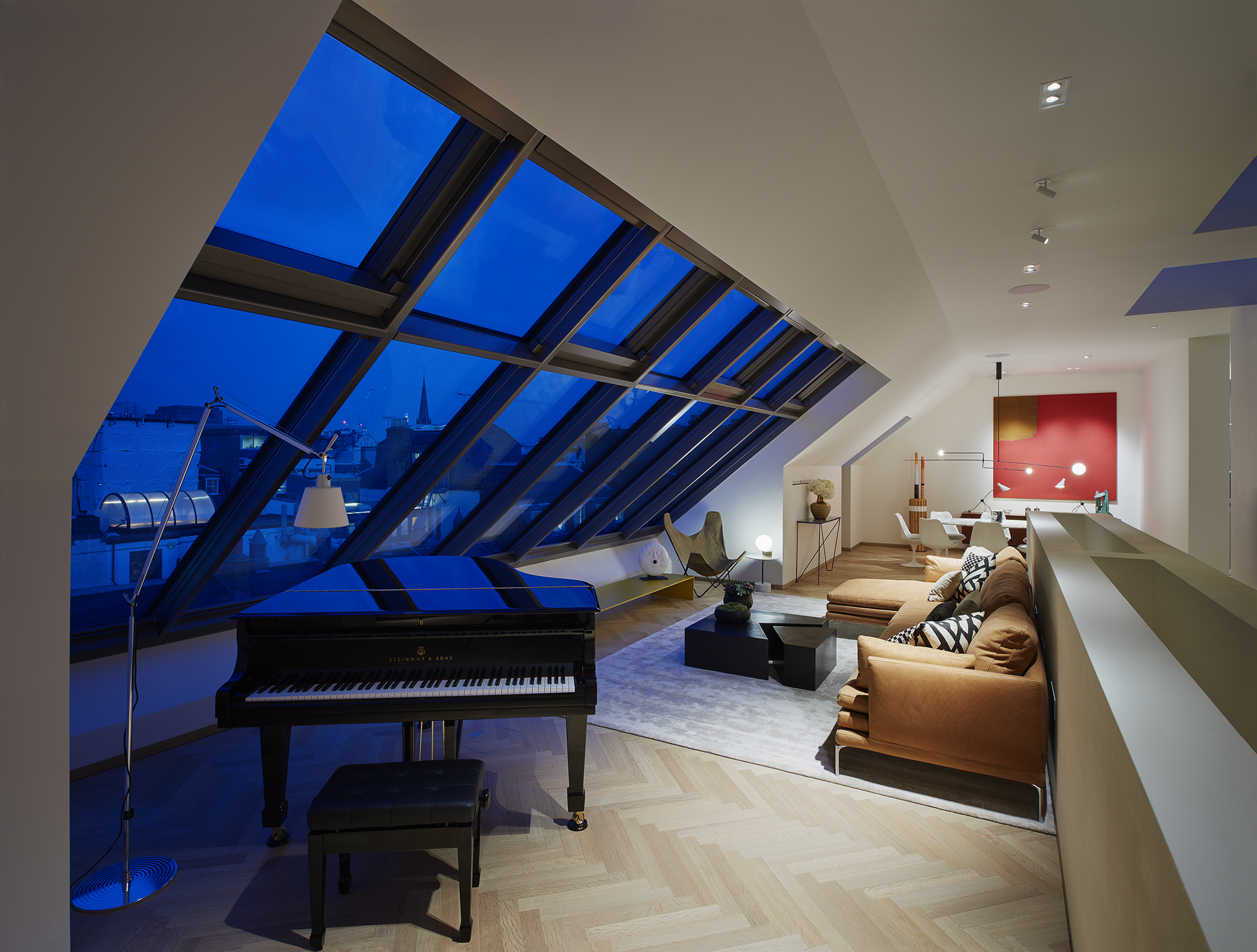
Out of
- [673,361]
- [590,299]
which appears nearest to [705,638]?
[673,361]

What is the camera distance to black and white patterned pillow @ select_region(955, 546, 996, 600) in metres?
4.87

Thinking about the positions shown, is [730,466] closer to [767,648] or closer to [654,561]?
[654,561]

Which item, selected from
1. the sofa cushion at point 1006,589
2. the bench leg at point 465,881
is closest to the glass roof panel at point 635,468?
the sofa cushion at point 1006,589

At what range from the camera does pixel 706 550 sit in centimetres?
798

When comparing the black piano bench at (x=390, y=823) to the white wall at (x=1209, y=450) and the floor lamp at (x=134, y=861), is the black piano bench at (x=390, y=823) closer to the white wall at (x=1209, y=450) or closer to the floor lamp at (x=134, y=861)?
the floor lamp at (x=134, y=861)

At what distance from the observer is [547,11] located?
1.80 metres

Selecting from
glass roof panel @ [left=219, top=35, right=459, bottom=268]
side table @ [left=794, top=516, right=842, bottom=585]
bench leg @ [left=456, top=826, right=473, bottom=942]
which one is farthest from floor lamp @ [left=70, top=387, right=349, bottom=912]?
side table @ [left=794, top=516, right=842, bottom=585]

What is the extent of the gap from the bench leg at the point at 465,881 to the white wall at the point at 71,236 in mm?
1173

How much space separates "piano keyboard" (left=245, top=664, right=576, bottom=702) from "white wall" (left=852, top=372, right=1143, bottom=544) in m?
11.0

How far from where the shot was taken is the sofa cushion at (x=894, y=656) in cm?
322

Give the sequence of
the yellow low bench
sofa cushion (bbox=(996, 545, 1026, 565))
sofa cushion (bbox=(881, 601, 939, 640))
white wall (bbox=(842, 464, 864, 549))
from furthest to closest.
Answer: white wall (bbox=(842, 464, 864, 549)) < the yellow low bench < sofa cushion (bbox=(881, 601, 939, 640)) < sofa cushion (bbox=(996, 545, 1026, 565))

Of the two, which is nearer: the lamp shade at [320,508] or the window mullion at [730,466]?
the lamp shade at [320,508]

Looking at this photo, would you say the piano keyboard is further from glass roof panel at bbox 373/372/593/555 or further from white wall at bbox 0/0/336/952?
glass roof panel at bbox 373/372/593/555

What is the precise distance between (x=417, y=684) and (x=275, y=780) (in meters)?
0.74
